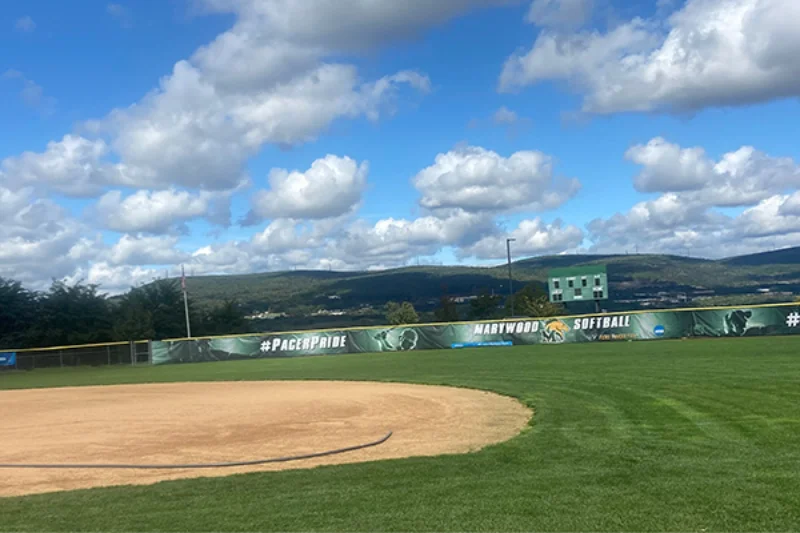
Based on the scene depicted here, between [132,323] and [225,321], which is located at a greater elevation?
[132,323]

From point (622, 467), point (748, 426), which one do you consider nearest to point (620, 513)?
point (622, 467)

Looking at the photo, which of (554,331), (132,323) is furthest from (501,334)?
(132,323)

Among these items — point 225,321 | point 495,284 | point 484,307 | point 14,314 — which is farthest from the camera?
point 495,284

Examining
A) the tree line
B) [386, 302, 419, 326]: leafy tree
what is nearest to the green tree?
the tree line

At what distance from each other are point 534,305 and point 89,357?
4642cm

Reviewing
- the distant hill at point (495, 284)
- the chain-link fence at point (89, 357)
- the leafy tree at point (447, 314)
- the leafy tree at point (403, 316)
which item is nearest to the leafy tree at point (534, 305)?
the leafy tree at point (447, 314)

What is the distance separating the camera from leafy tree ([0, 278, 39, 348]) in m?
66.2

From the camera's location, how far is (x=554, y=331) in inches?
1566

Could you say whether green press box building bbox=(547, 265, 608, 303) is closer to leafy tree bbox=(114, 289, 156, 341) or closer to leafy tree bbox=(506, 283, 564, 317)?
leafy tree bbox=(506, 283, 564, 317)

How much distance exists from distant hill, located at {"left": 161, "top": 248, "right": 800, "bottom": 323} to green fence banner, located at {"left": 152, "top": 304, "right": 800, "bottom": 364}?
2607 inches

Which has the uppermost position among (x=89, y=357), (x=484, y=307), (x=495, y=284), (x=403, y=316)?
(x=495, y=284)

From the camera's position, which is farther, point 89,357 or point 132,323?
point 132,323

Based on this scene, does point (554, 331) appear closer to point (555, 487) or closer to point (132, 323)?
point (555, 487)

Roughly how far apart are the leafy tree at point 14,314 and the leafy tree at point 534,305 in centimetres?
5083
